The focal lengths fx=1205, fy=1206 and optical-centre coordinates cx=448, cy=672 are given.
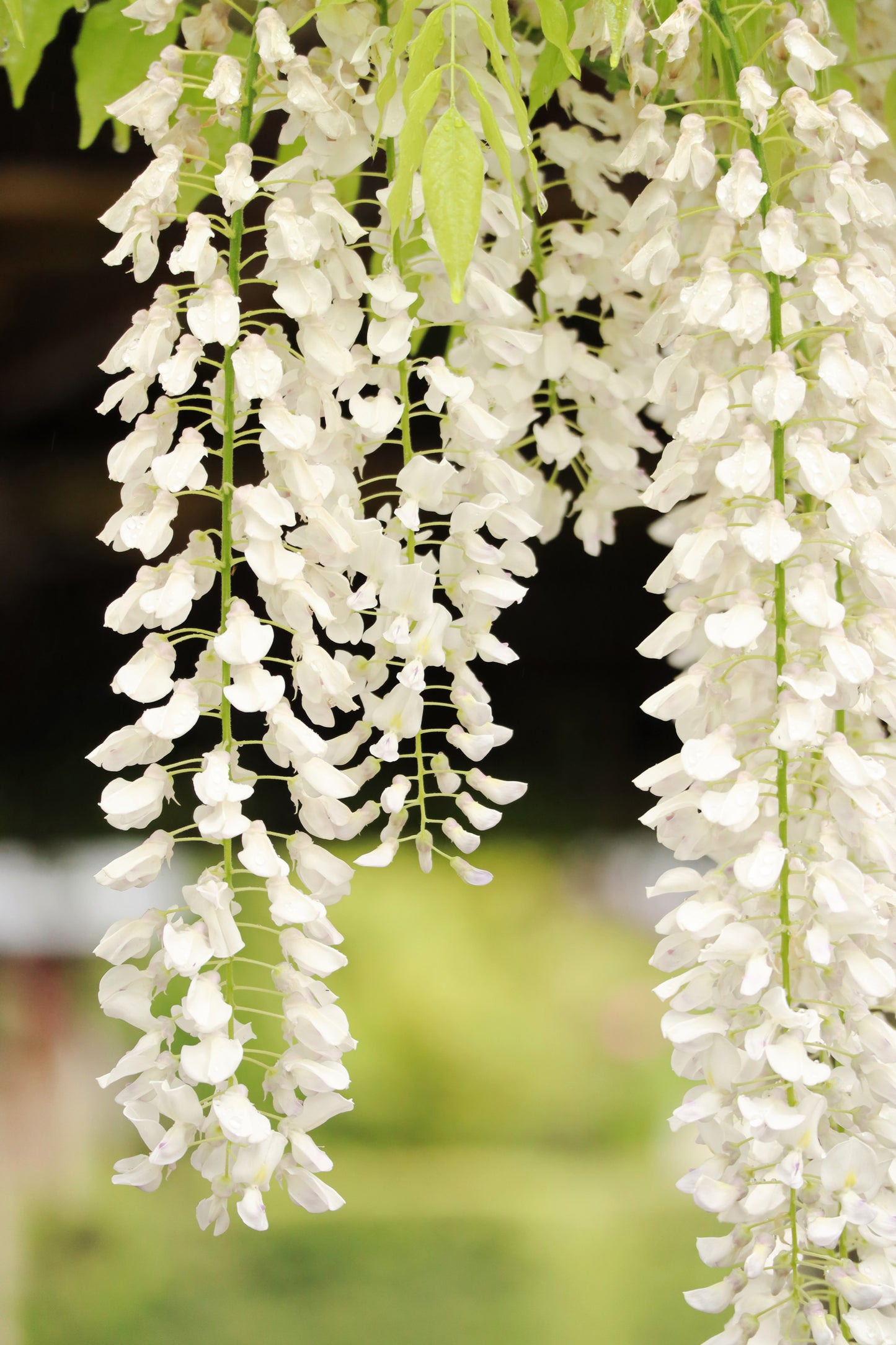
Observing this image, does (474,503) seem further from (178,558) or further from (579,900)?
(579,900)

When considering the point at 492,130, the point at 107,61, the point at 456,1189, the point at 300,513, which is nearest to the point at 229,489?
the point at 300,513

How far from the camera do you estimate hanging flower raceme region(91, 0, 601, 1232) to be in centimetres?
37

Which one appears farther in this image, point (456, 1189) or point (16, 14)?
point (456, 1189)

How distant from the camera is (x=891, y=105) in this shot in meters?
0.56

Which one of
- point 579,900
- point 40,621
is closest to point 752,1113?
point 579,900

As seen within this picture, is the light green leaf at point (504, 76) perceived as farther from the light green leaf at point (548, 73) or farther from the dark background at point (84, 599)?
the dark background at point (84, 599)

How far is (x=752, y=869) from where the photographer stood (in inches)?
14.4

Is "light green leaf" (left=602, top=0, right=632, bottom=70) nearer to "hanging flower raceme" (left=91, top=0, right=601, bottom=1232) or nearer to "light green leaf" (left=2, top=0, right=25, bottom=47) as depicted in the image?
"hanging flower raceme" (left=91, top=0, right=601, bottom=1232)

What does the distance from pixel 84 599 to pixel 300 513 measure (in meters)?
1.43

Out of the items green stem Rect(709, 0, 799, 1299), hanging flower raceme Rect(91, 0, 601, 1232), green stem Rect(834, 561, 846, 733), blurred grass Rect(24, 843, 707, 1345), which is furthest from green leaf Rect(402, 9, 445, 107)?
blurred grass Rect(24, 843, 707, 1345)

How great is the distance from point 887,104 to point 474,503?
12.1 inches

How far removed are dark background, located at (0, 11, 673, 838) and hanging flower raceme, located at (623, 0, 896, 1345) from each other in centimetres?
115

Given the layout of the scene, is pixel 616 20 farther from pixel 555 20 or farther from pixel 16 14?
pixel 16 14

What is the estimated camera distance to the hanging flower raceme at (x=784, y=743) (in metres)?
0.38
